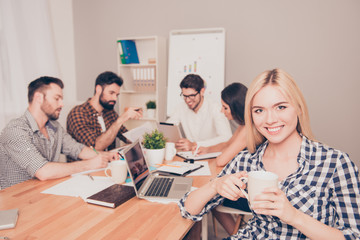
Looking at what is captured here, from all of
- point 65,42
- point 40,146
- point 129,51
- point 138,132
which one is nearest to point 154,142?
point 138,132

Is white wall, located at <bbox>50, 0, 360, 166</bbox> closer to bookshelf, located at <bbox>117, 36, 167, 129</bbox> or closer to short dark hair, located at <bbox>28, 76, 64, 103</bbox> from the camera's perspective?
bookshelf, located at <bbox>117, 36, 167, 129</bbox>

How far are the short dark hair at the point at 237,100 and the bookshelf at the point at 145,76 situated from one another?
5.23 ft

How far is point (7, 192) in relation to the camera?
52.2 inches

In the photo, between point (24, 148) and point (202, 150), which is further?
point (202, 150)

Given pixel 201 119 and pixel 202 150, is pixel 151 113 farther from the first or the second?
pixel 202 150

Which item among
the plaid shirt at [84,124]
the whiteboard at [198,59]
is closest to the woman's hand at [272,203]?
the plaid shirt at [84,124]

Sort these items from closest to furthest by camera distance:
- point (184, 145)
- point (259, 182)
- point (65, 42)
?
1. point (259, 182)
2. point (184, 145)
3. point (65, 42)

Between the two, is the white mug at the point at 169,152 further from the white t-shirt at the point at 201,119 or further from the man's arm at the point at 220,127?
the white t-shirt at the point at 201,119

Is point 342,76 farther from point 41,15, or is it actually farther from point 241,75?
point 41,15

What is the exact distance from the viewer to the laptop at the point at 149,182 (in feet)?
4.14

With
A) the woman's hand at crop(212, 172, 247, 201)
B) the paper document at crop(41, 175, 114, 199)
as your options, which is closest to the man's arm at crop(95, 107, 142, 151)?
the paper document at crop(41, 175, 114, 199)

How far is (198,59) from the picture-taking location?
3.46m

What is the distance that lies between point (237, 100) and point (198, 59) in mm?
1489

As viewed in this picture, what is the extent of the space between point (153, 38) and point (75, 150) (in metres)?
2.10
